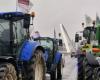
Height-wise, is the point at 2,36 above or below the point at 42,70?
above

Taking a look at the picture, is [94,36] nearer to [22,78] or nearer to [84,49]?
[84,49]

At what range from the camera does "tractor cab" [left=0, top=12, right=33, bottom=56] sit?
12.2 metres

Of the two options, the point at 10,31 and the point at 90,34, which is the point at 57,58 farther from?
the point at 10,31

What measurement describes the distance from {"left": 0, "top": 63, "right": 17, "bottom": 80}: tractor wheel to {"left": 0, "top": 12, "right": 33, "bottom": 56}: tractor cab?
34.4 inches

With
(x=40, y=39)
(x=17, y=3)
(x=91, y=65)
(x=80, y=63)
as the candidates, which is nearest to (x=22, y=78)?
(x=91, y=65)

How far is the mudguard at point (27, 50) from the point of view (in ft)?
40.8

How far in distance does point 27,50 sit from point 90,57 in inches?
79.3

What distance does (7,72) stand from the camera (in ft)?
35.9

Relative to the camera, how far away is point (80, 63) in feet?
49.7

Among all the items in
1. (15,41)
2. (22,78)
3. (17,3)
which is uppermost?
(17,3)

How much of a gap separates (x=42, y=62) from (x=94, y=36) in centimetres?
229

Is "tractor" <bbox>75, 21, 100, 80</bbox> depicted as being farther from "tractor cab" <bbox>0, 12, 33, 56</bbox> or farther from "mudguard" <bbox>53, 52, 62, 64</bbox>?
"mudguard" <bbox>53, 52, 62, 64</bbox>

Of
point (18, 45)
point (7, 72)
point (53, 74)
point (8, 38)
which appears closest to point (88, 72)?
point (18, 45)

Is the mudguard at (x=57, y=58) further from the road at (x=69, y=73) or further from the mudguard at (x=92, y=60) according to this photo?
the mudguard at (x=92, y=60)
